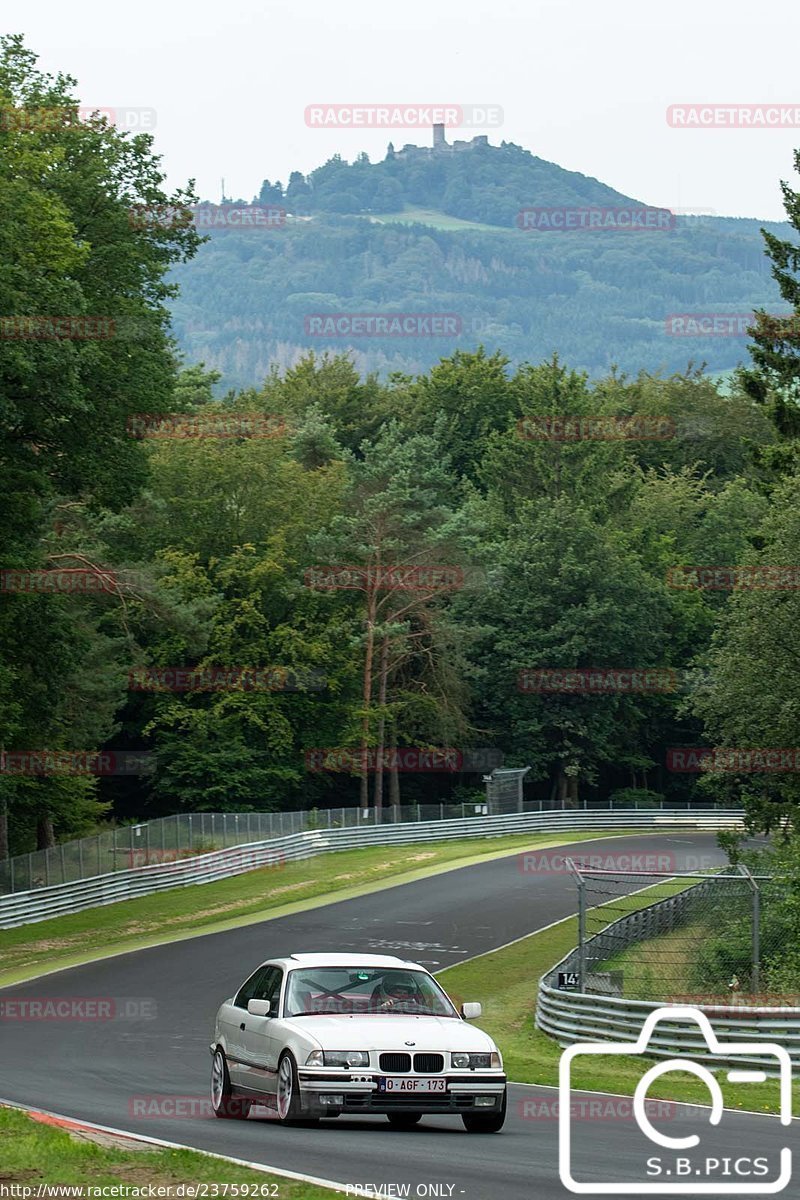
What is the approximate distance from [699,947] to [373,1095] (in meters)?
12.4

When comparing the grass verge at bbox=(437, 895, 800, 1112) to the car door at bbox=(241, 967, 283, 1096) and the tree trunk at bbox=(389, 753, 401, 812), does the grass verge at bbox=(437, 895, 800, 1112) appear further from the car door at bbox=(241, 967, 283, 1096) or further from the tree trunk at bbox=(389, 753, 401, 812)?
the tree trunk at bbox=(389, 753, 401, 812)

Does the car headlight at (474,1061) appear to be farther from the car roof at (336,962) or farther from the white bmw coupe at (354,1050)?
the car roof at (336,962)

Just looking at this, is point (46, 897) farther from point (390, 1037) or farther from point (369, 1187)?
point (369, 1187)

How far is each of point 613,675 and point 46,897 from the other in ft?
147

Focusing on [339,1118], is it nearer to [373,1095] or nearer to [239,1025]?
[239,1025]

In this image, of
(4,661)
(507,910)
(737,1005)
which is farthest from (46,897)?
(737,1005)

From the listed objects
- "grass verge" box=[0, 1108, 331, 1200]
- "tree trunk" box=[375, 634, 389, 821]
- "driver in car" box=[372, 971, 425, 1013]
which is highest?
"grass verge" box=[0, 1108, 331, 1200]

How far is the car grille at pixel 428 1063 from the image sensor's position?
43.7 ft

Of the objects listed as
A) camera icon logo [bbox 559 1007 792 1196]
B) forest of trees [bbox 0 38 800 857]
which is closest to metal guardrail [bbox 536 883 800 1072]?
→ camera icon logo [bbox 559 1007 792 1196]

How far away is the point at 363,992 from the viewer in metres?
14.7

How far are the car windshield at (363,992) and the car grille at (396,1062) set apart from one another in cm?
104

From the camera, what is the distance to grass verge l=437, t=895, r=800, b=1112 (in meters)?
17.8

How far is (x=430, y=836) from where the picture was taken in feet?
225

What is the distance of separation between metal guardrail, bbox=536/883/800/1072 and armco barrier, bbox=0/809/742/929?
21.0 metres
